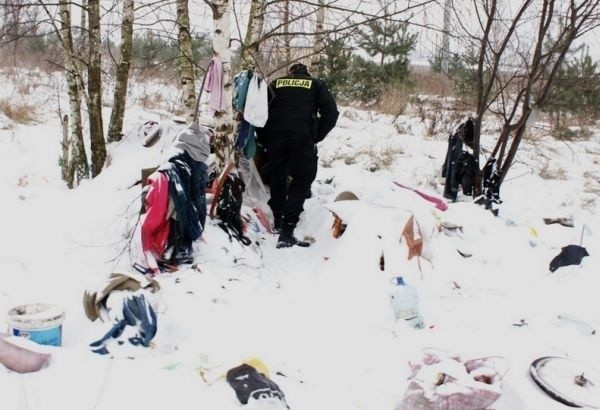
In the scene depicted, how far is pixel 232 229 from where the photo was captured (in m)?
4.33

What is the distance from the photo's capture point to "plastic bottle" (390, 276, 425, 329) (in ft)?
10.7

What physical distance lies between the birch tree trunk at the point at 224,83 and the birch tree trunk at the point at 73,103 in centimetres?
256

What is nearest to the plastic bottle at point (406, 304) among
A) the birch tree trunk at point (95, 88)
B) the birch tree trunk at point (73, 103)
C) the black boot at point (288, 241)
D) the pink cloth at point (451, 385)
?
the pink cloth at point (451, 385)

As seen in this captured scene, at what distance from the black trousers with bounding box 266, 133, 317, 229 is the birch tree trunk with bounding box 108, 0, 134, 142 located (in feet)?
8.89

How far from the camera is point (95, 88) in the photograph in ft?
21.8

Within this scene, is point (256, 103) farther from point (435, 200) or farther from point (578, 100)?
point (578, 100)

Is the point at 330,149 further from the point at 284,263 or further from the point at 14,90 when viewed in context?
the point at 14,90

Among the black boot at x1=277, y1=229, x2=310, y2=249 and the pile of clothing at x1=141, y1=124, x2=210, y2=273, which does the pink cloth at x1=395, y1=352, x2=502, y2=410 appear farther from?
the black boot at x1=277, y1=229, x2=310, y2=249

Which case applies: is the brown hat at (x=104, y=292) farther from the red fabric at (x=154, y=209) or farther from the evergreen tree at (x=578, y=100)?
the evergreen tree at (x=578, y=100)

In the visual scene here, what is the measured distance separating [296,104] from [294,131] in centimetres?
25

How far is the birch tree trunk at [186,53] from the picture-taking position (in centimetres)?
567

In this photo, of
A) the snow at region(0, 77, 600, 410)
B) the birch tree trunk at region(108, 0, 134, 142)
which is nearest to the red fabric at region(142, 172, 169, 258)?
the snow at region(0, 77, 600, 410)

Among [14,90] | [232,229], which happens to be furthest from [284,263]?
[14,90]

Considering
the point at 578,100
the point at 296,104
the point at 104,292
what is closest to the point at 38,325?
the point at 104,292
